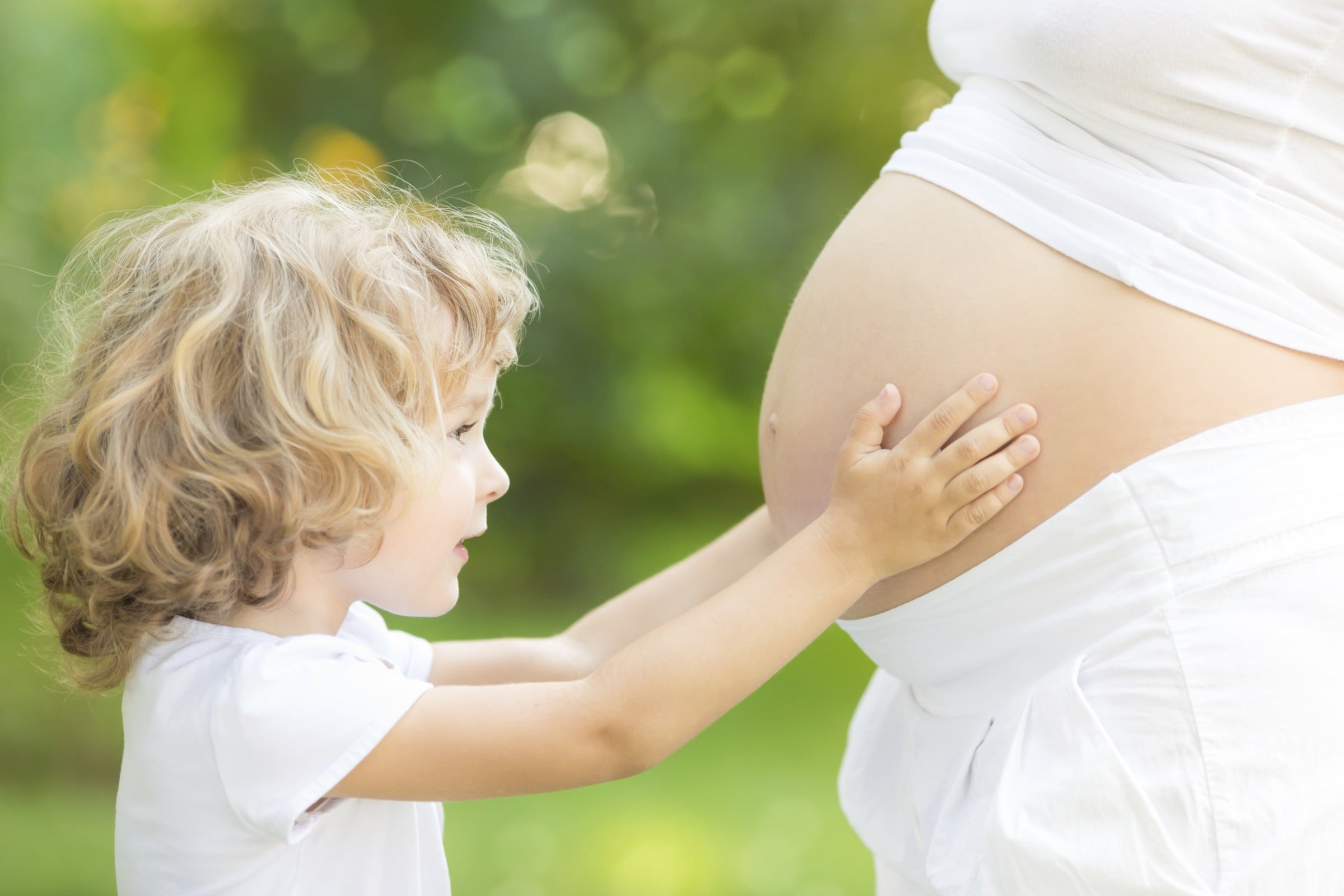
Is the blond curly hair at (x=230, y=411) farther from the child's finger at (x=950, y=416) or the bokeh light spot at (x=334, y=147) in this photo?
the bokeh light spot at (x=334, y=147)

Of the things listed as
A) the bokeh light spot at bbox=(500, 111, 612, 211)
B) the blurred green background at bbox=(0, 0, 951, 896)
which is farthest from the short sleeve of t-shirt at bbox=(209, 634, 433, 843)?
the bokeh light spot at bbox=(500, 111, 612, 211)

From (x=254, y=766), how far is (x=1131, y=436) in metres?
0.70

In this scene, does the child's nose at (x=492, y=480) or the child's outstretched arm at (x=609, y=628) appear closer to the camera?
the child's nose at (x=492, y=480)

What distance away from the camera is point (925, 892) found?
3.47 feet

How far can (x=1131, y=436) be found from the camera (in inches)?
32.4

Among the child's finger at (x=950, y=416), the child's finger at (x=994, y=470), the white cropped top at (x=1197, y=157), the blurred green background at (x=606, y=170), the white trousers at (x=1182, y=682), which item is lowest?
the white trousers at (x=1182, y=682)

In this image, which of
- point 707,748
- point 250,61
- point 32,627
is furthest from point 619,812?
point 250,61

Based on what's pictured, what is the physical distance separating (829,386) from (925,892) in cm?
50

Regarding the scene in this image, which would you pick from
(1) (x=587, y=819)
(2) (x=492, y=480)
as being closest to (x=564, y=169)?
(1) (x=587, y=819)

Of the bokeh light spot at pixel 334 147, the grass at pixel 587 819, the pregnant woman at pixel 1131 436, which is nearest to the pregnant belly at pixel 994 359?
the pregnant woman at pixel 1131 436

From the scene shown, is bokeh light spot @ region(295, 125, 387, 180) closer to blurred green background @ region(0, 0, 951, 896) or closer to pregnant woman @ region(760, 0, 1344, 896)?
blurred green background @ region(0, 0, 951, 896)

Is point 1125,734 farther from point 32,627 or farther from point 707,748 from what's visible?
point 32,627

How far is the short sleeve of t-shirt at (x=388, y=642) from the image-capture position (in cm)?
109

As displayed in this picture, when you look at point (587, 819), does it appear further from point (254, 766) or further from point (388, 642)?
point (254, 766)
